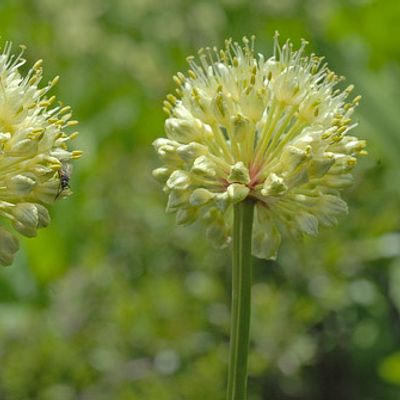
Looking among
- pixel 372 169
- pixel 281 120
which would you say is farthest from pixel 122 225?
pixel 281 120

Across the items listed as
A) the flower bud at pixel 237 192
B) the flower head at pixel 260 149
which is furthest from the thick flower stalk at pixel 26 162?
the flower bud at pixel 237 192

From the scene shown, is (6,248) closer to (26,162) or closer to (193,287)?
(26,162)

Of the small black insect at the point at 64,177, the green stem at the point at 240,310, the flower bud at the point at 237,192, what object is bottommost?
the green stem at the point at 240,310

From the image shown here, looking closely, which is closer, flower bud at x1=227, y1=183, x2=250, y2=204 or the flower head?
flower bud at x1=227, y1=183, x2=250, y2=204

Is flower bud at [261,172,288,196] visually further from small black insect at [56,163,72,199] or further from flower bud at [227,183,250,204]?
small black insect at [56,163,72,199]

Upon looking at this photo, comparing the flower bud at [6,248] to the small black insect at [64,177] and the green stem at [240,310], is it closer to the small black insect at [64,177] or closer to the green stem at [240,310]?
the small black insect at [64,177]

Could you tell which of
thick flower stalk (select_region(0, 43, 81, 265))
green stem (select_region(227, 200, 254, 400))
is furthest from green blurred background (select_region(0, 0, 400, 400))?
green stem (select_region(227, 200, 254, 400))
